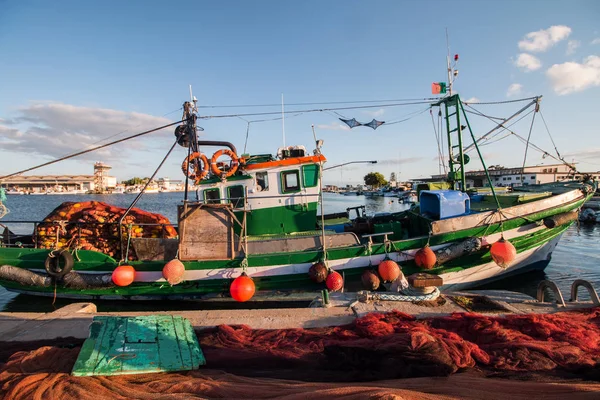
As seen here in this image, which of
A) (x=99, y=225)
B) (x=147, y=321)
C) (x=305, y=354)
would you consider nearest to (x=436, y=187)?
(x=305, y=354)

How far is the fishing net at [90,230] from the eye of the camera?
8.09 meters

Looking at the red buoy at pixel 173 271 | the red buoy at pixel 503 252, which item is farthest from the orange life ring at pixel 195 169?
the red buoy at pixel 503 252

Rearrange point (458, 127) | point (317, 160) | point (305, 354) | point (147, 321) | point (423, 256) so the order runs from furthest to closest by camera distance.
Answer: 1. point (458, 127)
2. point (317, 160)
3. point (423, 256)
4. point (147, 321)
5. point (305, 354)

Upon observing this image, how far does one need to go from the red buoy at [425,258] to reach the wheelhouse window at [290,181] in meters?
3.42

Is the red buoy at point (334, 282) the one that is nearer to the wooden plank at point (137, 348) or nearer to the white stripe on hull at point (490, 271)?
the white stripe on hull at point (490, 271)

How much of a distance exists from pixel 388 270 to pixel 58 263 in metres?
7.73

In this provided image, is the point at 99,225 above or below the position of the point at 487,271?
above

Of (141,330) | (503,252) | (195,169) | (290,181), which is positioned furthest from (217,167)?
(503,252)

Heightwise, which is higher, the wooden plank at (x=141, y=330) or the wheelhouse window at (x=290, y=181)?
the wheelhouse window at (x=290, y=181)

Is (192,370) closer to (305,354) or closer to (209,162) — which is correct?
(305,354)

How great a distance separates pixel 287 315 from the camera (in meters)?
4.93

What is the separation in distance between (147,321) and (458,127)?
9911 mm

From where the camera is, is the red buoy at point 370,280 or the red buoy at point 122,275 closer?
the red buoy at point 370,280

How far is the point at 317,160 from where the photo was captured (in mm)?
8258
